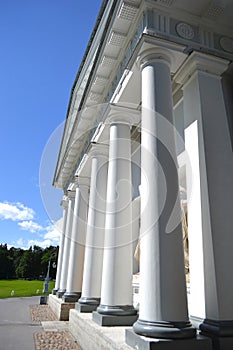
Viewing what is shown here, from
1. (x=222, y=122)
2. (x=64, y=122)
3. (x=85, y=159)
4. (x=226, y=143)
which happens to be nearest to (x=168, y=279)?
(x=226, y=143)

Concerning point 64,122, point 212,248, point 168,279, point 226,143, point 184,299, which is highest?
point 64,122

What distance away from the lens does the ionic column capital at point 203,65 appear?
1352 cm

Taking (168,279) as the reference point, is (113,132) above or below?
above

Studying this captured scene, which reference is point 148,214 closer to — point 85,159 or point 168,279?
point 168,279

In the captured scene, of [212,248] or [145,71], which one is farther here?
[145,71]

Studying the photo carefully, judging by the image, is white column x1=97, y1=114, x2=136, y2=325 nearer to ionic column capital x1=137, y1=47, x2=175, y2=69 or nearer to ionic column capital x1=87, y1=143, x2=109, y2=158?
ionic column capital x1=87, y1=143, x2=109, y2=158

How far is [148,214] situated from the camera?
10.8 metres

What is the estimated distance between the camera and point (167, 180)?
1111cm

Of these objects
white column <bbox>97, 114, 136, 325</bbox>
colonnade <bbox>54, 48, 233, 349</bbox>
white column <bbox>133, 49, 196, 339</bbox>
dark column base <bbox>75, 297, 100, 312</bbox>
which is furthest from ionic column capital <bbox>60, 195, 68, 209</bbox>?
white column <bbox>133, 49, 196, 339</bbox>

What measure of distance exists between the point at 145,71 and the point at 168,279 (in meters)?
9.28

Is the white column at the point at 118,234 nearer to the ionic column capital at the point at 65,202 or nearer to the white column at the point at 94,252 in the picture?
the white column at the point at 94,252

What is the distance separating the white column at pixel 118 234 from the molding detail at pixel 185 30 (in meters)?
6.39

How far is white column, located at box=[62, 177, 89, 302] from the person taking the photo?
94.7ft

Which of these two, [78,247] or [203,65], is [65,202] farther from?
[203,65]
